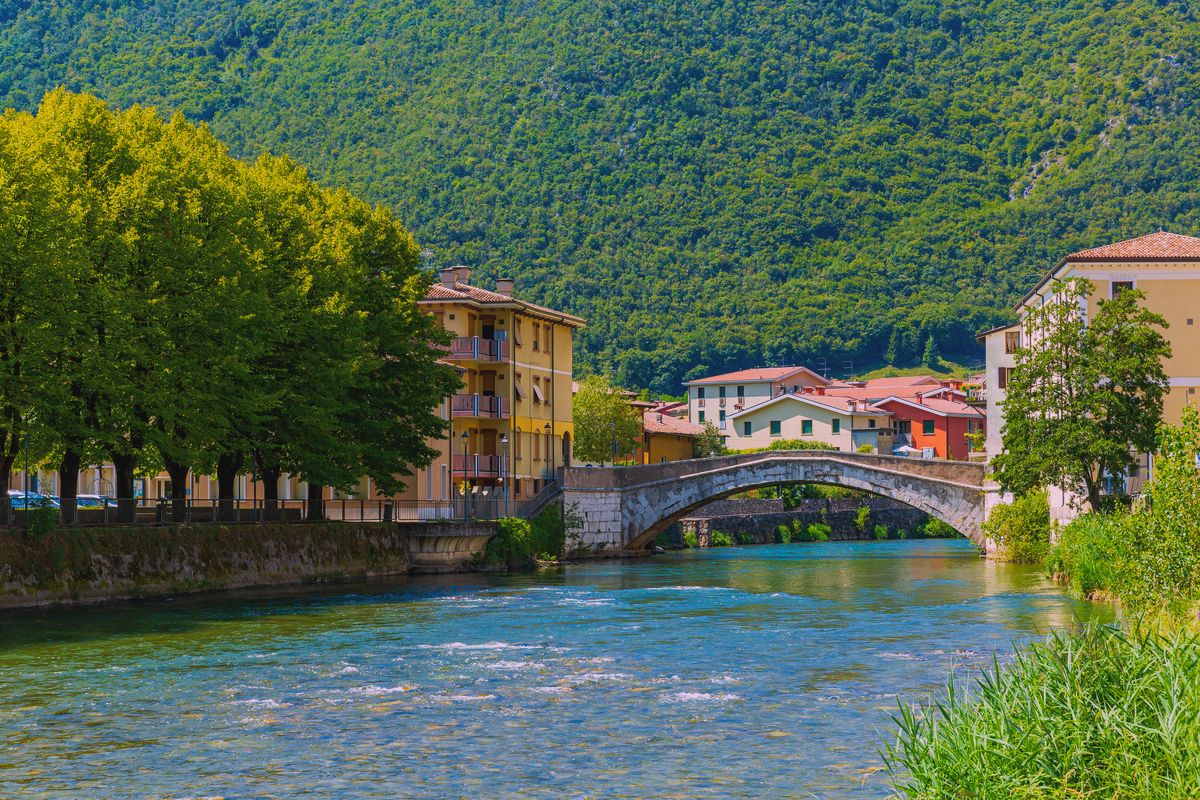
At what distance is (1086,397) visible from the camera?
49625mm

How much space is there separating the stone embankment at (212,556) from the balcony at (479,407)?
1133 cm

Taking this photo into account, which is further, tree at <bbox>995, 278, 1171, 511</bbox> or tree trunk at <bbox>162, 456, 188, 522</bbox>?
tree at <bbox>995, 278, 1171, 511</bbox>

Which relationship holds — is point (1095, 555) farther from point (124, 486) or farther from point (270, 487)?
point (270, 487)

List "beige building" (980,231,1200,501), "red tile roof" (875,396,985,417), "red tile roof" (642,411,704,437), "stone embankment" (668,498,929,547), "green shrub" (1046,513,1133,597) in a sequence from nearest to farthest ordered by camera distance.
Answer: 1. "green shrub" (1046,513,1133,597)
2. "beige building" (980,231,1200,501)
3. "stone embankment" (668,498,929,547)
4. "red tile roof" (642,411,704,437)
5. "red tile roof" (875,396,985,417)

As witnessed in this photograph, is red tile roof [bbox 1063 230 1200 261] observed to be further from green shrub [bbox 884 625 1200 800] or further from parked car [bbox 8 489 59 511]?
green shrub [bbox 884 625 1200 800]

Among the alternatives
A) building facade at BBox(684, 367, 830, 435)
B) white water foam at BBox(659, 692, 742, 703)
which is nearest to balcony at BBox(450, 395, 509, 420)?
white water foam at BBox(659, 692, 742, 703)

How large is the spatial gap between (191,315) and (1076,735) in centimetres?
3469

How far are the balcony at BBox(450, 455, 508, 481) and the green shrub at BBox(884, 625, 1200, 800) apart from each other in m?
55.8

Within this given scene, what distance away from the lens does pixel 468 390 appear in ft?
241

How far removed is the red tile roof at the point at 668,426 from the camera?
112 metres

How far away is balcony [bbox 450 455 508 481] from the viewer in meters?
71.2

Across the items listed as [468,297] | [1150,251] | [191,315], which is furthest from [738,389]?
[191,315]

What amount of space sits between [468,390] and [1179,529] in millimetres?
48611

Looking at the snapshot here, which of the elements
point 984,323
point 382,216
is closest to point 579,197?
point 984,323
